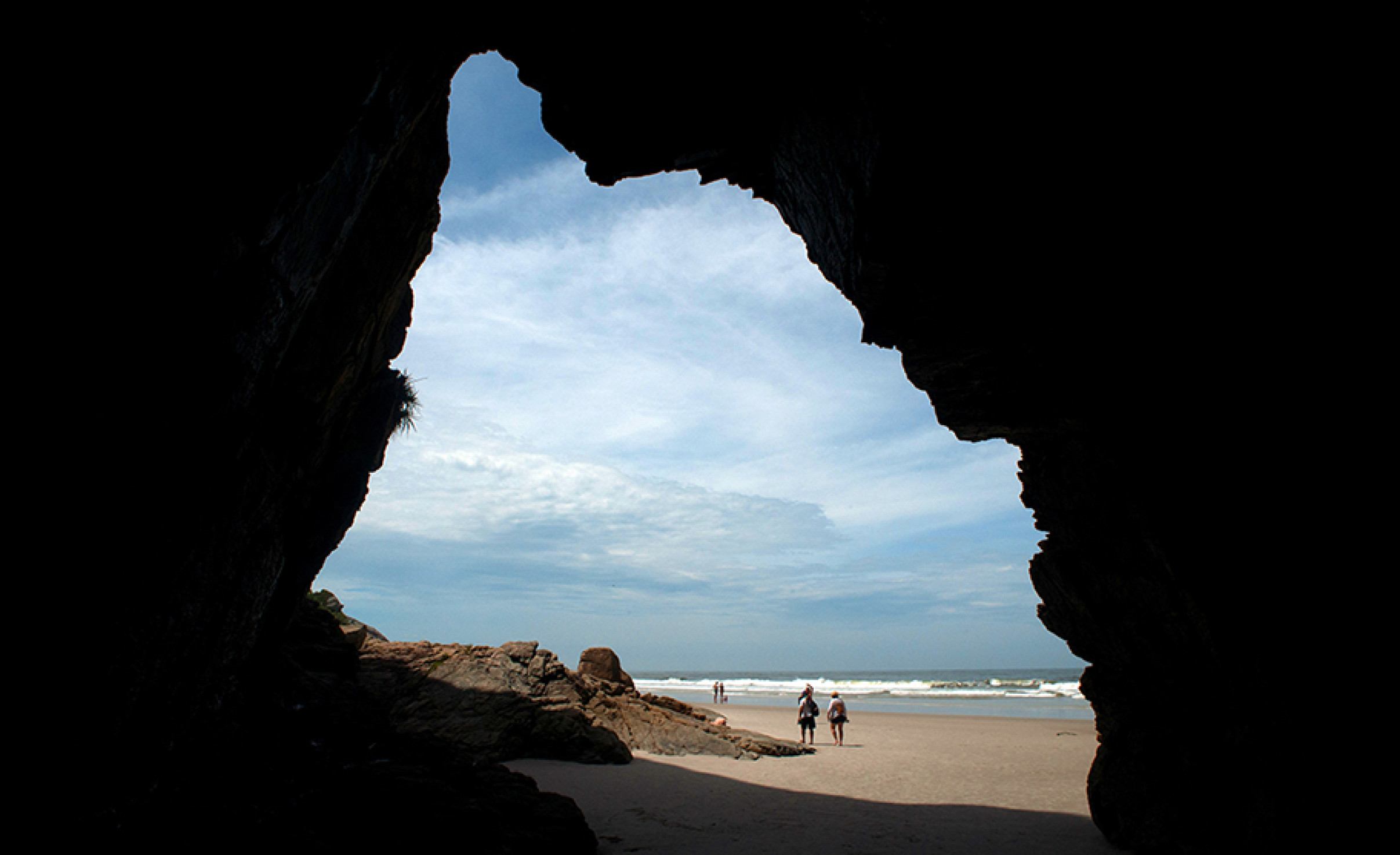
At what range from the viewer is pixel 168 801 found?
647 centimetres

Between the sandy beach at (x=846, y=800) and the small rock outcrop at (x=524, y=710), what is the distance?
604 mm

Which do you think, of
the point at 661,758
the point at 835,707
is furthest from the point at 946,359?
the point at 835,707

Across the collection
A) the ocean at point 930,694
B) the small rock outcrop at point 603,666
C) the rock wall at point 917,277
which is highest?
the rock wall at point 917,277

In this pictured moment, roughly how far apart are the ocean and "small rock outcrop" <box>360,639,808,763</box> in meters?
15.0

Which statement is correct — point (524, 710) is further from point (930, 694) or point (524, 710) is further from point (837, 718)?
point (930, 694)

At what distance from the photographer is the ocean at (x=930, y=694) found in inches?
1549

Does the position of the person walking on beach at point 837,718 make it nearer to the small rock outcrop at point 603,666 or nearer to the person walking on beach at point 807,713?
the person walking on beach at point 807,713

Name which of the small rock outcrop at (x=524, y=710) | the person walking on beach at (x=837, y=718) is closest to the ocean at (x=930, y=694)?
the person walking on beach at (x=837, y=718)

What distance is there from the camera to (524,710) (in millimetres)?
15883

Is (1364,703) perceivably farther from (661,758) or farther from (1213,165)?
(661,758)

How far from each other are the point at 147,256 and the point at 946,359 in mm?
8431

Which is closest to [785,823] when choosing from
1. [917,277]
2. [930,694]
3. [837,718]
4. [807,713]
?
[917,277]

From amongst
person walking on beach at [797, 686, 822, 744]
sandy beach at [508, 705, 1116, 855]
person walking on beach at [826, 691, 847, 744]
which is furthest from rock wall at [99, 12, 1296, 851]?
person walking on beach at [826, 691, 847, 744]

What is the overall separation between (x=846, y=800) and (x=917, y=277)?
32.2 ft
